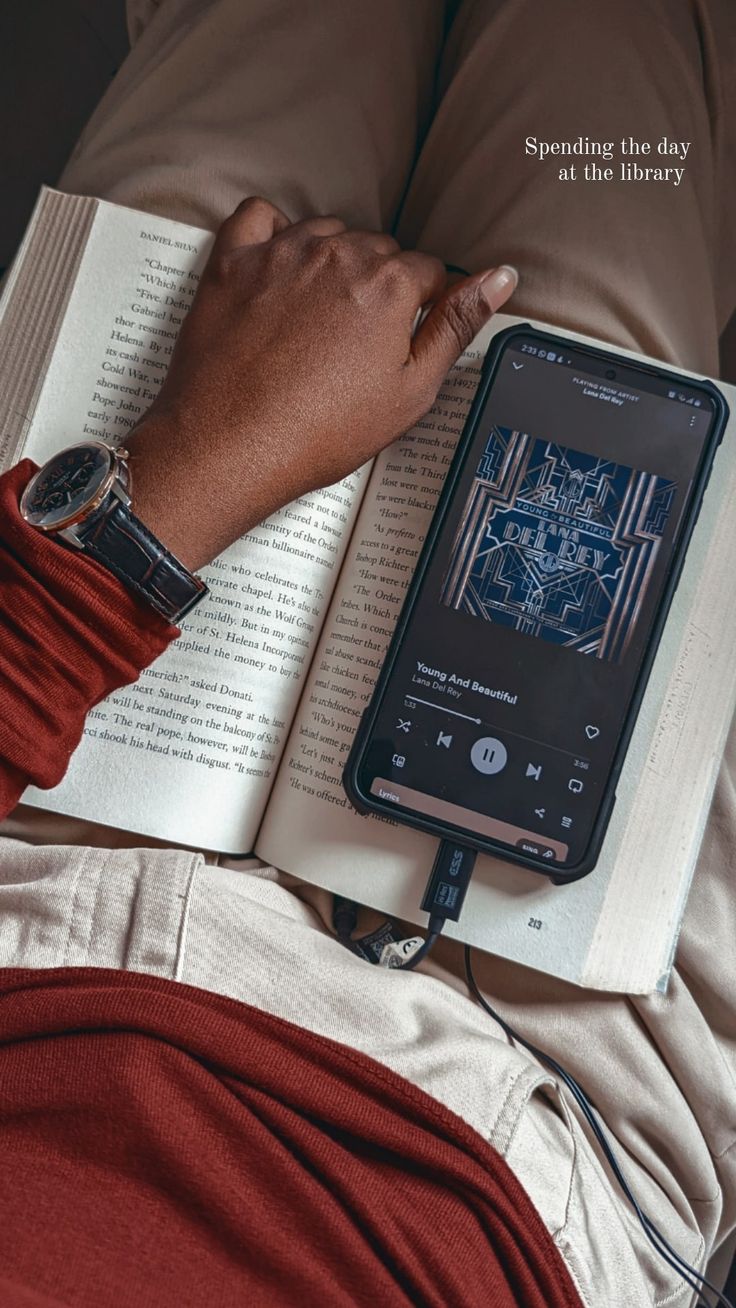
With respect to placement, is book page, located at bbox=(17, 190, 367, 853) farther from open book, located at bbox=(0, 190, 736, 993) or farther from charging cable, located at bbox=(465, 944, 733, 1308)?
charging cable, located at bbox=(465, 944, 733, 1308)

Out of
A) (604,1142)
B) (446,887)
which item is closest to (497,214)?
(446,887)

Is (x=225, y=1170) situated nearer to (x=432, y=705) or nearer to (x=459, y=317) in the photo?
(x=432, y=705)

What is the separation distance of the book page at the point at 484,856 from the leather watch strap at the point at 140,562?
14 cm

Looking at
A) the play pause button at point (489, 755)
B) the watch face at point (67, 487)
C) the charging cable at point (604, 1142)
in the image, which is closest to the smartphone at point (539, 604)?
the play pause button at point (489, 755)

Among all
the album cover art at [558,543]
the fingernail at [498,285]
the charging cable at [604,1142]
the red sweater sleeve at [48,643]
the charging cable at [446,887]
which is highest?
the fingernail at [498,285]

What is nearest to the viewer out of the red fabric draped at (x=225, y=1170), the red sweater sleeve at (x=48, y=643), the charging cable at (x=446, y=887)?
the red fabric draped at (x=225, y=1170)

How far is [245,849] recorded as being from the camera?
678mm

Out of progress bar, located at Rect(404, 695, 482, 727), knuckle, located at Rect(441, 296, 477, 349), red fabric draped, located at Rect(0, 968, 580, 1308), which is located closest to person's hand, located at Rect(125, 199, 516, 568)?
knuckle, located at Rect(441, 296, 477, 349)

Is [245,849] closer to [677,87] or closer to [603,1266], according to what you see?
[603,1266]

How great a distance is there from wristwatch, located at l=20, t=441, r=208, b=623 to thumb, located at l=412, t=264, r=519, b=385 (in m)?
0.21

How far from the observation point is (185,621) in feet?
Answer: 2.16

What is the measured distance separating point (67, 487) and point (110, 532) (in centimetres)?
4

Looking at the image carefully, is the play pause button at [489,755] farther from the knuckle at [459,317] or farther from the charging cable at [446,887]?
the knuckle at [459,317]

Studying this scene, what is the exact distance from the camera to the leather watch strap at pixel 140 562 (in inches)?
22.0
